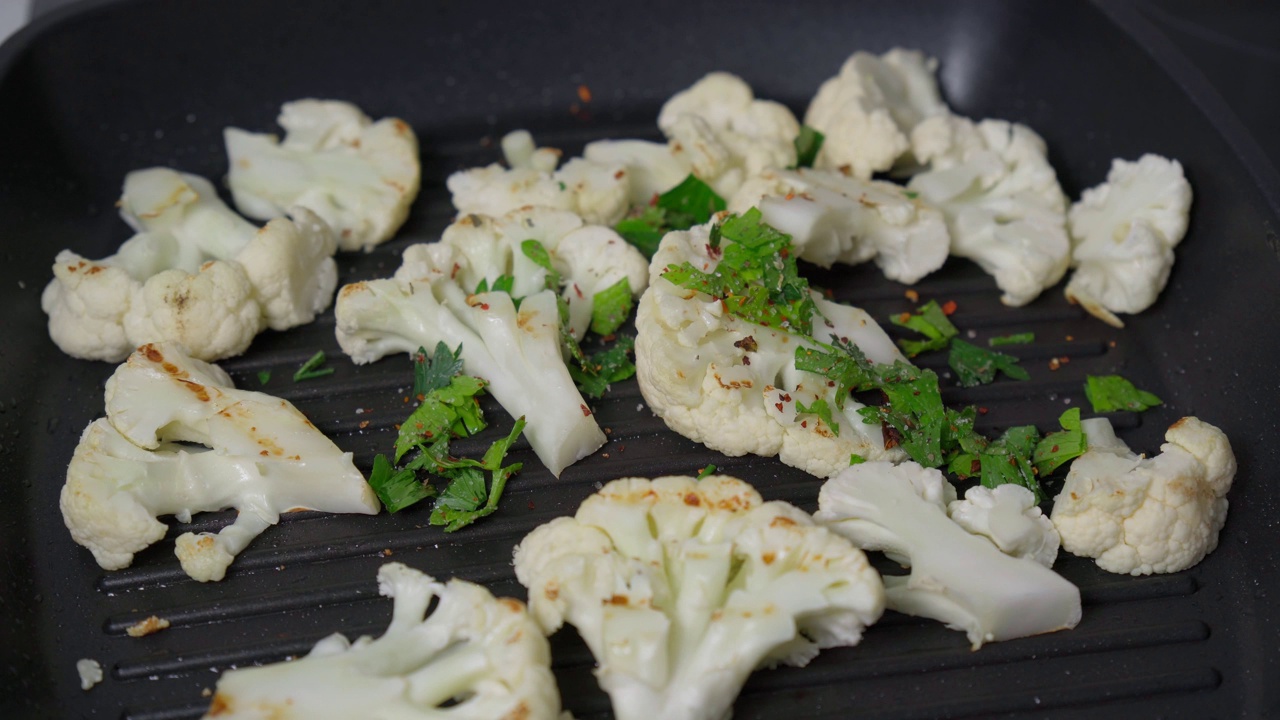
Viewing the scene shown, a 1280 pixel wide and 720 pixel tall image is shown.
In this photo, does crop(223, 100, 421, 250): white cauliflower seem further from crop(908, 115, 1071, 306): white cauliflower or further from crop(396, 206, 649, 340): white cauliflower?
crop(908, 115, 1071, 306): white cauliflower

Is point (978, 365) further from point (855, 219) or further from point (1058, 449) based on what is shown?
point (855, 219)

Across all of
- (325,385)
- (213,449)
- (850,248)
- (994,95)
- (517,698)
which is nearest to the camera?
(517,698)

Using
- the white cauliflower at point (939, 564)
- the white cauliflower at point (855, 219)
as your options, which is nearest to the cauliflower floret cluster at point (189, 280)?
the white cauliflower at point (855, 219)

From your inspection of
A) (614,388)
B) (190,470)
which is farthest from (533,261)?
(190,470)

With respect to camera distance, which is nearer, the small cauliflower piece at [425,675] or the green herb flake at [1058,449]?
the small cauliflower piece at [425,675]

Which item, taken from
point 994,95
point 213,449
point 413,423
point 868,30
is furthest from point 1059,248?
point 213,449

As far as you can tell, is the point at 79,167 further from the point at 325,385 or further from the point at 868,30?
the point at 868,30

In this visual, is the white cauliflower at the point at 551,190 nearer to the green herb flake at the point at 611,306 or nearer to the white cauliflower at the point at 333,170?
the white cauliflower at the point at 333,170
